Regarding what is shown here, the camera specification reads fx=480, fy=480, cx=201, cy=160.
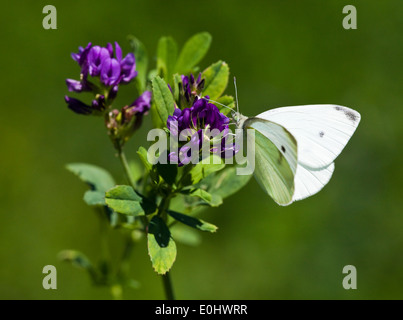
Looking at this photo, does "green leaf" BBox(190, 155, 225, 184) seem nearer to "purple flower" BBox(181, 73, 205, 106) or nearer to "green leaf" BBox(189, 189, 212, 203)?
"green leaf" BBox(189, 189, 212, 203)

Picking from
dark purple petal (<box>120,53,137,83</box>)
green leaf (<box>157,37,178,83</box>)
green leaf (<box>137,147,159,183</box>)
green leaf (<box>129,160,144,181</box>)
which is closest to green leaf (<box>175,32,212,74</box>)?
green leaf (<box>157,37,178,83</box>)

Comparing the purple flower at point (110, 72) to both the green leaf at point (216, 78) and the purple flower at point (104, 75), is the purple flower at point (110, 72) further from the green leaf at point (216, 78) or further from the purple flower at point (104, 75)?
the green leaf at point (216, 78)

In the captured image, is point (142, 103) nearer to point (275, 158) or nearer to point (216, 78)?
point (216, 78)

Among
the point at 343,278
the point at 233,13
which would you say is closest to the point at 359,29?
the point at 233,13

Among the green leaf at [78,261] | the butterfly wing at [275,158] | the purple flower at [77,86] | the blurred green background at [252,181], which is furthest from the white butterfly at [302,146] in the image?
the blurred green background at [252,181]

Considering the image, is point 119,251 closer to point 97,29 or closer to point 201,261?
point 201,261
